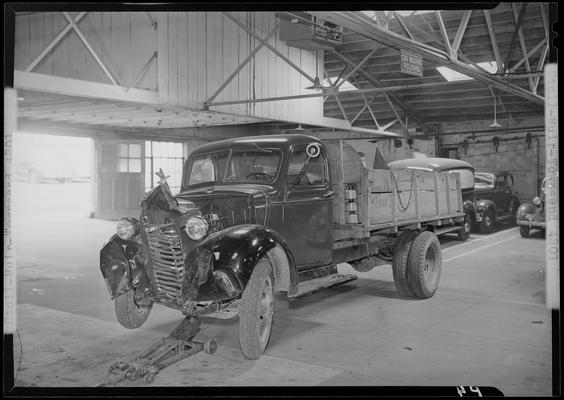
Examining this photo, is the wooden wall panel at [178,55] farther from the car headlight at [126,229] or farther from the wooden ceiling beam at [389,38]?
the car headlight at [126,229]

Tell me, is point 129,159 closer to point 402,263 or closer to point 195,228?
point 402,263

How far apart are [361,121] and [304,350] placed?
1443 cm

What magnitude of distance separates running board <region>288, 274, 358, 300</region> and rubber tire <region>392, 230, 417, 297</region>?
75 cm

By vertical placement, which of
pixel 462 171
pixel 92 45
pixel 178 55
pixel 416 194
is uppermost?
pixel 178 55

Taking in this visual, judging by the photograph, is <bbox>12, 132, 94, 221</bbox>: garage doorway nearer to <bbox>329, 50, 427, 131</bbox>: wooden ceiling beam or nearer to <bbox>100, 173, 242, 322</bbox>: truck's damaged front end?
<bbox>100, 173, 242, 322</bbox>: truck's damaged front end

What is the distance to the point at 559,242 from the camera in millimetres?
3547

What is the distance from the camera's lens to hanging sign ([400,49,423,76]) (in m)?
6.86

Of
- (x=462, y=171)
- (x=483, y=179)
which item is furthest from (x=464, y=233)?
(x=483, y=179)

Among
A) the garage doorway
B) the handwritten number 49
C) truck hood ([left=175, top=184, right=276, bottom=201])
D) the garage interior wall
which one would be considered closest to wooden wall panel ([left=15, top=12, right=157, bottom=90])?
the garage doorway

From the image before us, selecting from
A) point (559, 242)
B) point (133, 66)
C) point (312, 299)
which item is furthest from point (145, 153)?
point (559, 242)

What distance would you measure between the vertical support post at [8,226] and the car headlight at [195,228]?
1.22 meters

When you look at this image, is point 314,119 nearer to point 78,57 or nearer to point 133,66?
point 133,66

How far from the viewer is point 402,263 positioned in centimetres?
622

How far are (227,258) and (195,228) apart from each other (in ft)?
1.21
